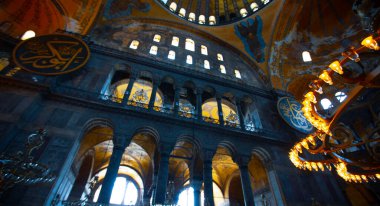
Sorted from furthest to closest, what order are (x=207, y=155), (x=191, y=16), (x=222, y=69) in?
(x=191, y=16), (x=222, y=69), (x=207, y=155)

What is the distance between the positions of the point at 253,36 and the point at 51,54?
13353mm

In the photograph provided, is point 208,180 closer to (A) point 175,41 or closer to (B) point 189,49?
(B) point 189,49

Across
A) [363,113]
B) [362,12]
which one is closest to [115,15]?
[362,12]

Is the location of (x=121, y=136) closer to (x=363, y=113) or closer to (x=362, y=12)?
(x=363, y=113)

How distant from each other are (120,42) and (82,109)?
562 centimetres

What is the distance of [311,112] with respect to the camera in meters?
5.30

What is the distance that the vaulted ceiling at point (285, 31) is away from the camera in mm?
13633

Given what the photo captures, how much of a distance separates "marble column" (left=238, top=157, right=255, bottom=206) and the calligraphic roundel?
13.2ft

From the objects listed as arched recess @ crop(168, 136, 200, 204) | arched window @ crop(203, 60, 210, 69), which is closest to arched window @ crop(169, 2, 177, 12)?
arched window @ crop(203, 60, 210, 69)

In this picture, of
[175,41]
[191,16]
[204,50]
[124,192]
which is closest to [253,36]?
[204,50]

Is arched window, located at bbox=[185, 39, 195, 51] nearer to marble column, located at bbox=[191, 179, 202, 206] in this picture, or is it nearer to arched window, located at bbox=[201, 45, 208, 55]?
arched window, located at bbox=[201, 45, 208, 55]

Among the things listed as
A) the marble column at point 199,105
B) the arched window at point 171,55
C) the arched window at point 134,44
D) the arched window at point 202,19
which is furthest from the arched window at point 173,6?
the marble column at point 199,105

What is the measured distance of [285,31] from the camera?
14.9 metres

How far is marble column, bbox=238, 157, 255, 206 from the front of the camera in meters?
7.26
